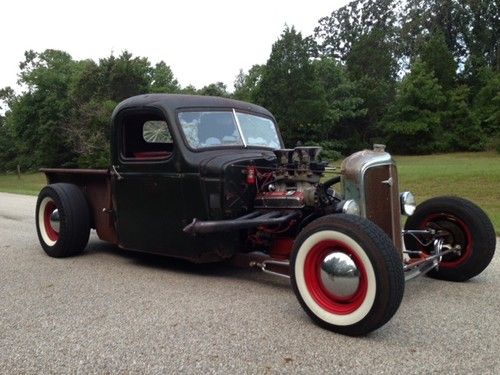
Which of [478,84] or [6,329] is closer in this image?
[6,329]

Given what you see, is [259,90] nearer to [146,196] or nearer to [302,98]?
[302,98]

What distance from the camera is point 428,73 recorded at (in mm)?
46625

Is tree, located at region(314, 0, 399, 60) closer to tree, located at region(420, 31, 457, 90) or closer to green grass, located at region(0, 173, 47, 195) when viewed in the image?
tree, located at region(420, 31, 457, 90)

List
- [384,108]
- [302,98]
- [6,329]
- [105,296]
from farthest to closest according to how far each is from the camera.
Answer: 1. [384,108]
2. [302,98]
3. [105,296]
4. [6,329]

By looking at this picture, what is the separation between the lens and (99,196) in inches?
239

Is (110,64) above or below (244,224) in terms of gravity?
above

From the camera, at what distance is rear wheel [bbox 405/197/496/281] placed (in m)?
4.78

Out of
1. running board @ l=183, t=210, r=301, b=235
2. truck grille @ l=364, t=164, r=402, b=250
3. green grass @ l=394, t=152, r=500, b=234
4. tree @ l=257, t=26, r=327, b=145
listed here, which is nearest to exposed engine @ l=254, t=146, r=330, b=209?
running board @ l=183, t=210, r=301, b=235

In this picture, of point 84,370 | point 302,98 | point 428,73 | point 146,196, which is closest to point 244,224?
point 146,196

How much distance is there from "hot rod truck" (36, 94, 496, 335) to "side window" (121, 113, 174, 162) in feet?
0.05

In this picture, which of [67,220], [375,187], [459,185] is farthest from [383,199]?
[459,185]

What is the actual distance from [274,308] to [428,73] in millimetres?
46750

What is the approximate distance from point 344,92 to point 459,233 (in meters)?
43.4

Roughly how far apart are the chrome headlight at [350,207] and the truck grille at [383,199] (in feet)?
0.31
